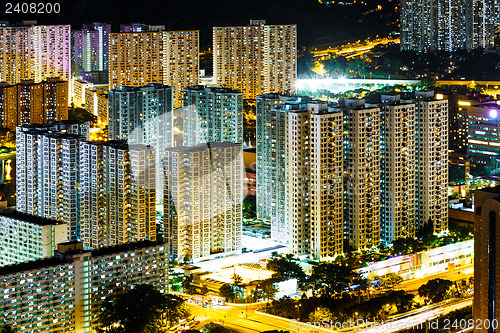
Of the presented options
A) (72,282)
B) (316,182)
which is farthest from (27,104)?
(72,282)

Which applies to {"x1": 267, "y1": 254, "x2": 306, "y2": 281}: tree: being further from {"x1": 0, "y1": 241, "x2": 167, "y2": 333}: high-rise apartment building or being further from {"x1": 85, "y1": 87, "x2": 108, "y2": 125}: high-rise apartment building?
{"x1": 85, "y1": 87, "x2": 108, "y2": 125}: high-rise apartment building

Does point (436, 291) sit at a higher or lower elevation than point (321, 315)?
higher

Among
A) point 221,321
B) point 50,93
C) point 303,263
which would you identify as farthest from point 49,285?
point 50,93

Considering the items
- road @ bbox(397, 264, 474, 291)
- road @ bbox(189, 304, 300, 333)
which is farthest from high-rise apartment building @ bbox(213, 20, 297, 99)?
road @ bbox(189, 304, 300, 333)

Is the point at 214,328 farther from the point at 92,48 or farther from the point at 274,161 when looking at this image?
the point at 92,48

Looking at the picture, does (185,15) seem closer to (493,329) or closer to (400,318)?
(400,318)

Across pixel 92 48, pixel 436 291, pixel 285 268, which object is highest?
pixel 92 48

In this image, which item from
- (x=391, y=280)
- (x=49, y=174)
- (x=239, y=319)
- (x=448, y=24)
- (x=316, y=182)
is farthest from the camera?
(x=448, y=24)
